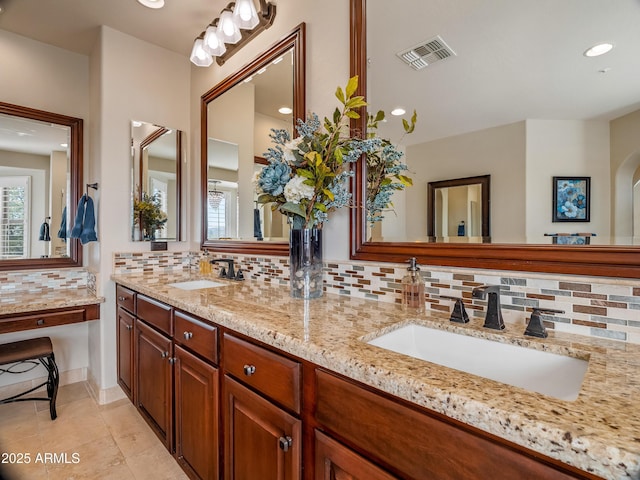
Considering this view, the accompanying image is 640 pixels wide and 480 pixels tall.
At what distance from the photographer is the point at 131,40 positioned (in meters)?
2.39

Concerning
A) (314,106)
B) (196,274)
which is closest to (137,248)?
(196,274)

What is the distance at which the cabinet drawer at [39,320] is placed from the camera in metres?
1.94

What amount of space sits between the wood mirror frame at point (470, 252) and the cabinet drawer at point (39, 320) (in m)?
1.90

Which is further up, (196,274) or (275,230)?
(275,230)

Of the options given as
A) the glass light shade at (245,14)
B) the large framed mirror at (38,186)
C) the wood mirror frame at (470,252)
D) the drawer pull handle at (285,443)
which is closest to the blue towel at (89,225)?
the large framed mirror at (38,186)

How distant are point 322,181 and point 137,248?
1767mm

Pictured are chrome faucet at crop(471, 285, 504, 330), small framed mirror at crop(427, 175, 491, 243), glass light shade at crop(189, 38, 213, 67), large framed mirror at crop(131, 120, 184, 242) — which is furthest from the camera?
large framed mirror at crop(131, 120, 184, 242)

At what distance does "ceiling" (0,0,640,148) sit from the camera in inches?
35.4

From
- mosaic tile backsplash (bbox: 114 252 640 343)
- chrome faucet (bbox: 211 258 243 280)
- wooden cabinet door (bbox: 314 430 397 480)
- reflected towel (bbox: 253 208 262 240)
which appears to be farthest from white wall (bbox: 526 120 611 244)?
chrome faucet (bbox: 211 258 243 280)

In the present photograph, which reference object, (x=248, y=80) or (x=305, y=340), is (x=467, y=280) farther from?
(x=248, y=80)

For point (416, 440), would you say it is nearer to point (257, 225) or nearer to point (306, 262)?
point (306, 262)

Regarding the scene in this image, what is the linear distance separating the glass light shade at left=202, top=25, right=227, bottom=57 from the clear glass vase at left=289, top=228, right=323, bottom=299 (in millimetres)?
1457

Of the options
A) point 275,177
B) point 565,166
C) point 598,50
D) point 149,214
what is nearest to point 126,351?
point 149,214

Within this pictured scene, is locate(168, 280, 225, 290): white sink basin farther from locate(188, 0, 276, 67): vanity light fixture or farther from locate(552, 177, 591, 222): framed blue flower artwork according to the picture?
locate(552, 177, 591, 222): framed blue flower artwork
